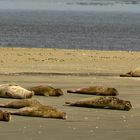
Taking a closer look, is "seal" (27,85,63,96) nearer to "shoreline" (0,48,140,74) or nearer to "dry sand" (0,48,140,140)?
"dry sand" (0,48,140,140)

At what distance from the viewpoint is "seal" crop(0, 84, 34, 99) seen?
644 inches

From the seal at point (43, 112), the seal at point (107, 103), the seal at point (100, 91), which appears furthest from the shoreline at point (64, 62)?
the seal at point (43, 112)

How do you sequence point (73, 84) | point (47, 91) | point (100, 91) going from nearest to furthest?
point (47, 91) < point (100, 91) < point (73, 84)

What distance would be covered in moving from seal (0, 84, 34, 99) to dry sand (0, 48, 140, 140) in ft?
0.63

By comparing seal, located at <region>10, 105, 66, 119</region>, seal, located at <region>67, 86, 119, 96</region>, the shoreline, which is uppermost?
seal, located at <region>10, 105, 66, 119</region>

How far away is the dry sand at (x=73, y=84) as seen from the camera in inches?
518

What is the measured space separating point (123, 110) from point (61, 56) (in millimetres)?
13021

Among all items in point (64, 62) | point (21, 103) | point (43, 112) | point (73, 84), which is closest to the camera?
point (43, 112)

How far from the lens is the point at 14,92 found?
16391mm

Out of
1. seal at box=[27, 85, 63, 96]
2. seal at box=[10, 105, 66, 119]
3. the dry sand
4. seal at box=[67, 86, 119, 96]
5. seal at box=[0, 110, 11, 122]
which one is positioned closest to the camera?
the dry sand

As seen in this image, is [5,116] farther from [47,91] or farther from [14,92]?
[47,91]

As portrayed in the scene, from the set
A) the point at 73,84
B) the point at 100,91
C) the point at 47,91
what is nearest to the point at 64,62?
the point at 73,84

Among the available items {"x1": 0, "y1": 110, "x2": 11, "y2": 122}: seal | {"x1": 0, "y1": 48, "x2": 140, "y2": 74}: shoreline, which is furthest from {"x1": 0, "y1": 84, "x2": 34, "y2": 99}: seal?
{"x1": 0, "y1": 48, "x2": 140, "y2": 74}: shoreline

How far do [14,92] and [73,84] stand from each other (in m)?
3.90
